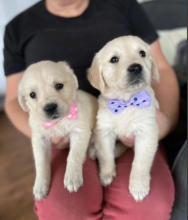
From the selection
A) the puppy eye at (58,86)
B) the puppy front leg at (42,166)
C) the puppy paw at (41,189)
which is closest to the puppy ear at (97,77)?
the puppy eye at (58,86)

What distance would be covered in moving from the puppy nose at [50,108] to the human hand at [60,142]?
23 centimetres

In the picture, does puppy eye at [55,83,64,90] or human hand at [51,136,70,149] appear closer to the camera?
puppy eye at [55,83,64,90]

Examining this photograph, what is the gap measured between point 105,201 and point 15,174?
456 millimetres

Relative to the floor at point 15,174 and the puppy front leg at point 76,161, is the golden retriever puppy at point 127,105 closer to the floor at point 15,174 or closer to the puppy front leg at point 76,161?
the puppy front leg at point 76,161

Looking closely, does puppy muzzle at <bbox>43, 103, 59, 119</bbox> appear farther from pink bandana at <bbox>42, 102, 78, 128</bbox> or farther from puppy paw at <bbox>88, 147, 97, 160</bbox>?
puppy paw at <bbox>88, 147, 97, 160</bbox>

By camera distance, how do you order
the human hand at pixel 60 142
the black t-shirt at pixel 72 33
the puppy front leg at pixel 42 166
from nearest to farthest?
the puppy front leg at pixel 42 166, the human hand at pixel 60 142, the black t-shirt at pixel 72 33

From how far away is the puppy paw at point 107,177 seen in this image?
1.20m

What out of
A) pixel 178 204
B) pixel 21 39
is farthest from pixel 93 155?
pixel 21 39

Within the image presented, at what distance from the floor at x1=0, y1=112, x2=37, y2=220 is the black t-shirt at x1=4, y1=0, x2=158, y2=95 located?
37 centimetres

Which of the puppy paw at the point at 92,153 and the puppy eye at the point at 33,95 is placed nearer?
the puppy eye at the point at 33,95

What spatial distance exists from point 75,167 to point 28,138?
401 mm

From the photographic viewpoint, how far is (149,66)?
1152 millimetres

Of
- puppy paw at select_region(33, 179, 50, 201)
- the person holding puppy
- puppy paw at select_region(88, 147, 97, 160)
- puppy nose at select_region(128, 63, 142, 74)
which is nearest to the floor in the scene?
the person holding puppy

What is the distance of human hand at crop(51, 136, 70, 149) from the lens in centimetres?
125
